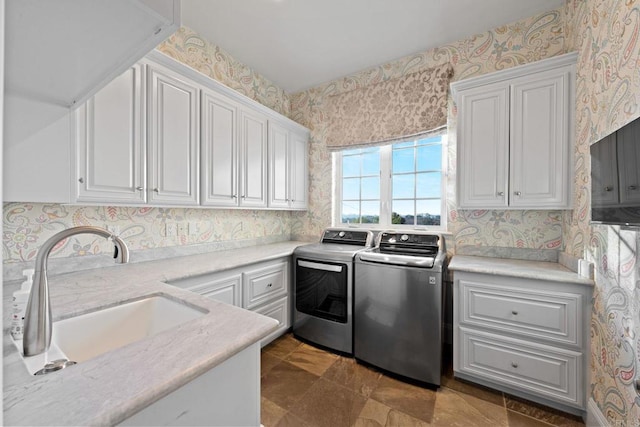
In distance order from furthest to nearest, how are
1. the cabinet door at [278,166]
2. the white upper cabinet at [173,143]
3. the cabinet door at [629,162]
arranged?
1. the cabinet door at [278,166]
2. the white upper cabinet at [173,143]
3. the cabinet door at [629,162]

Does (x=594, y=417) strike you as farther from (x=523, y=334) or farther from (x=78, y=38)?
(x=78, y=38)

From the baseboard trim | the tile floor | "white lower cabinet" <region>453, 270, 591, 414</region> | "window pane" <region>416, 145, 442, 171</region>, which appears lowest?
the tile floor

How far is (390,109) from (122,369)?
9.28 ft

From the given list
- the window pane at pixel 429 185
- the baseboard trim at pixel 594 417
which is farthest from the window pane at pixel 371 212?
the baseboard trim at pixel 594 417

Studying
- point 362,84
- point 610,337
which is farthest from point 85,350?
point 362,84

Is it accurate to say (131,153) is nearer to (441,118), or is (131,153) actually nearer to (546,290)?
(441,118)

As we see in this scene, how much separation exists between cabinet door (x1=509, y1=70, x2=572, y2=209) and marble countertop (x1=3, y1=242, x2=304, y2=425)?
6.68ft

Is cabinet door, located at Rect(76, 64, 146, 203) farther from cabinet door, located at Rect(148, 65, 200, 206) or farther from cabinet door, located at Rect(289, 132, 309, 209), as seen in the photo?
cabinet door, located at Rect(289, 132, 309, 209)

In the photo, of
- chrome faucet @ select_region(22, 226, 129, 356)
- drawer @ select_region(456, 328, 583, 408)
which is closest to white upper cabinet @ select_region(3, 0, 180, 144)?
chrome faucet @ select_region(22, 226, 129, 356)

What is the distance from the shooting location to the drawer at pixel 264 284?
215 cm

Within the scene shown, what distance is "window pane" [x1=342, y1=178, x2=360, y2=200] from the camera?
10.3 ft

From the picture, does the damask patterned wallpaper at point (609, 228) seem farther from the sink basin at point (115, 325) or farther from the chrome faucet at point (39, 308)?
the chrome faucet at point (39, 308)

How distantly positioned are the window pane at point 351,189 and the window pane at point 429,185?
68 cm

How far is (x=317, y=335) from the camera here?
2479 millimetres
